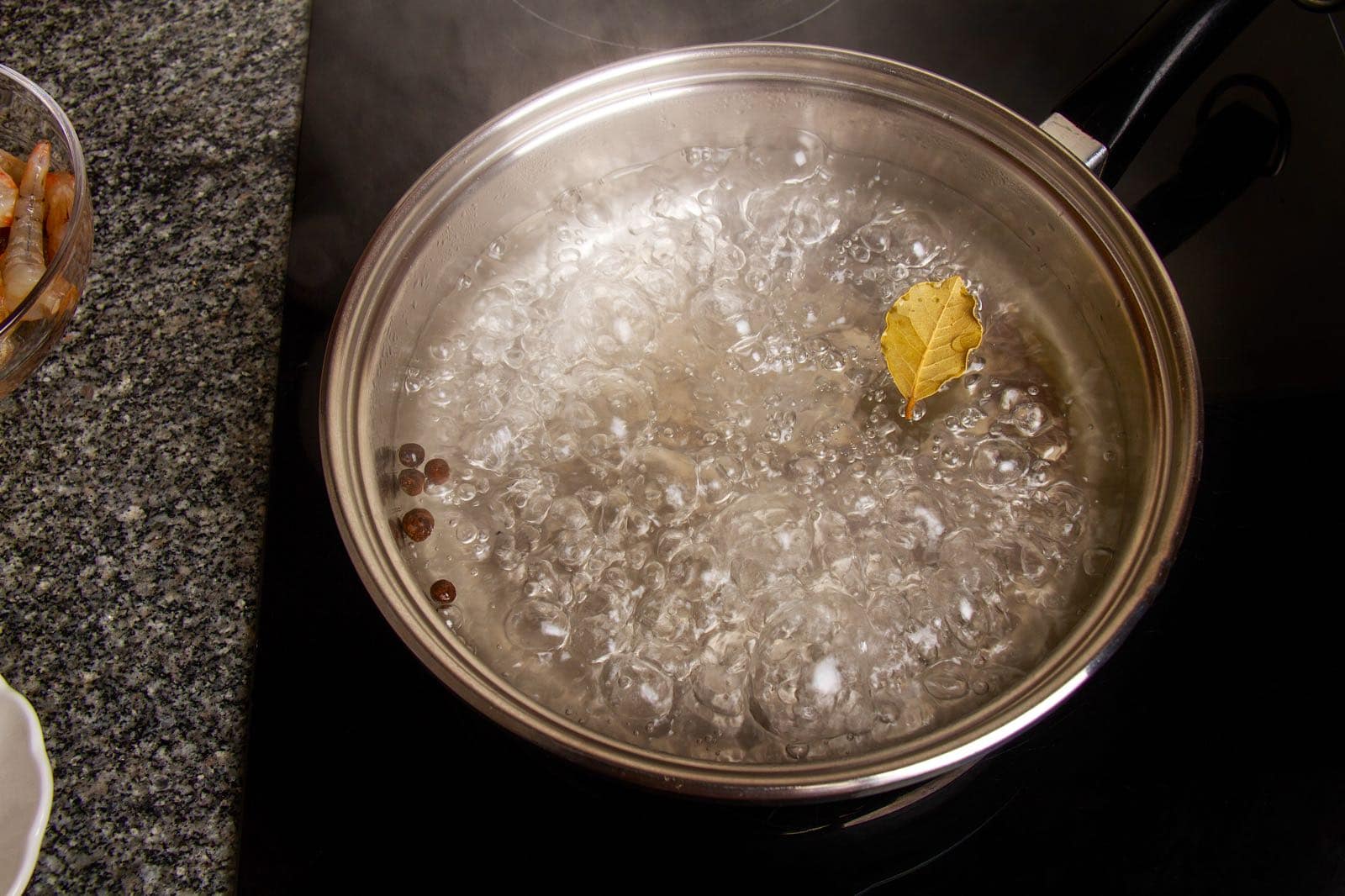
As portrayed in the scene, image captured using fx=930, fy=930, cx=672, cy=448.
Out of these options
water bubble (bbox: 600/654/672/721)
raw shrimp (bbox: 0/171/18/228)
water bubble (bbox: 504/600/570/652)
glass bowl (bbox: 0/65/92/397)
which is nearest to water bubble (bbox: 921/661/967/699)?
water bubble (bbox: 600/654/672/721)

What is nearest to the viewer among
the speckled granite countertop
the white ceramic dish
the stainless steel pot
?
the stainless steel pot

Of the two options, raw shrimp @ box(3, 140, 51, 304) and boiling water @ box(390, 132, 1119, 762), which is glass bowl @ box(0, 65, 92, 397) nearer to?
raw shrimp @ box(3, 140, 51, 304)

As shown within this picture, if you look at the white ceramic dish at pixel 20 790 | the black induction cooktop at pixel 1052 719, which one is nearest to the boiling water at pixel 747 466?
Answer: the black induction cooktop at pixel 1052 719

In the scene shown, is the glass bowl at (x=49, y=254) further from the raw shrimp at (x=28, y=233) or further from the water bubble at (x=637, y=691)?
the water bubble at (x=637, y=691)

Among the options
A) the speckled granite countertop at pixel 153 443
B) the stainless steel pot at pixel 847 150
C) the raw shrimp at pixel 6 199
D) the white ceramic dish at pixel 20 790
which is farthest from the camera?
the raw shrimp at pixel 6 199

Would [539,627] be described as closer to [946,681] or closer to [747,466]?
[747,466]

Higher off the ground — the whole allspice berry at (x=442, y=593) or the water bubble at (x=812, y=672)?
the water bubble at (x=812, y=672)
